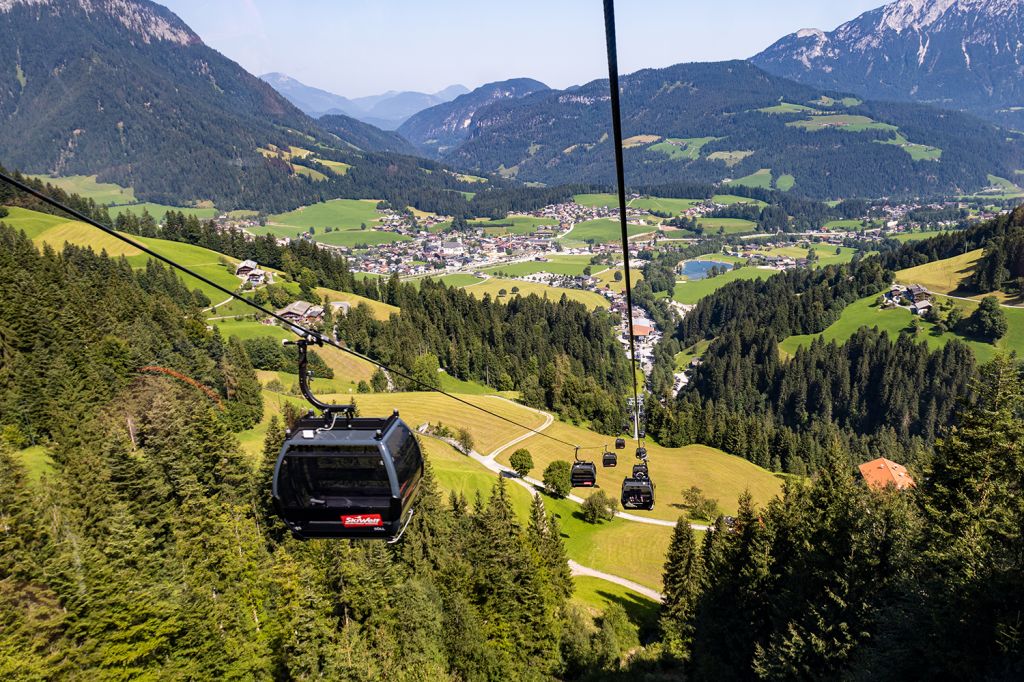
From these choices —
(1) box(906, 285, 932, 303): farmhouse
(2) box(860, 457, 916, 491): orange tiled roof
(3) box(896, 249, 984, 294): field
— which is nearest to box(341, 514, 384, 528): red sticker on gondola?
(2) box(860, 457, 916, 491): orange tiled roof

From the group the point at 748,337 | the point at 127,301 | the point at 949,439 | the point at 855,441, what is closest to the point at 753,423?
the point at 855,441

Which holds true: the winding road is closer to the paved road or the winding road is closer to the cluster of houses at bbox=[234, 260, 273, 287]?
the paved road

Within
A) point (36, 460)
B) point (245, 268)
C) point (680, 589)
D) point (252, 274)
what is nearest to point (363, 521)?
point (680, 589)

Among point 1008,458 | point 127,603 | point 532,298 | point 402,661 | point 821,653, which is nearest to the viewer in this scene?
point 127,603

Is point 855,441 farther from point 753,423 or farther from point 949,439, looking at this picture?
point 949,439

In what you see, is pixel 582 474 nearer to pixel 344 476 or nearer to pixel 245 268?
pixel 344 476

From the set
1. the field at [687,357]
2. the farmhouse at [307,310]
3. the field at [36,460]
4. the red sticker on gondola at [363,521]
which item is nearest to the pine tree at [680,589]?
the red sticker on gondola at [363,521]
